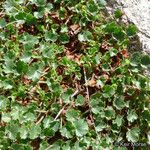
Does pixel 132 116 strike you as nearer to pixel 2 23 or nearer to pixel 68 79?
pixel 68 79

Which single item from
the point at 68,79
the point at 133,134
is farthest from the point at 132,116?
the point at 68,79

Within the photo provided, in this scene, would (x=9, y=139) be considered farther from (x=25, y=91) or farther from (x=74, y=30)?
(x=74, y=30)

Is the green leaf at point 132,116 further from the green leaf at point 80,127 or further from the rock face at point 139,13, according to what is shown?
the rock face at point 139,13

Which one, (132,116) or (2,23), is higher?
(2,23)

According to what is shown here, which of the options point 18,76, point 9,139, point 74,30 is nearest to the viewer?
point 9,139

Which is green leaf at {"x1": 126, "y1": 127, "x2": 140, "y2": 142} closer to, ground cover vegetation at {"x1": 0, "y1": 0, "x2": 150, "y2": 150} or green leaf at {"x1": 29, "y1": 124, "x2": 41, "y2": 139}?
ground cover vegetation at {"x1": 0, "y1": 0, "x2": 150, "y2": 150}

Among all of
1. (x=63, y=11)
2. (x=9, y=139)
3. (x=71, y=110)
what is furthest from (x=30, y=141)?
(x=63, y=11)

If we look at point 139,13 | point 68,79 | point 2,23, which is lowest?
point 68,79
